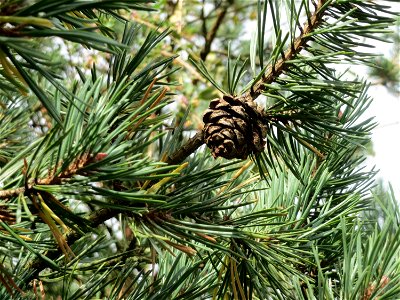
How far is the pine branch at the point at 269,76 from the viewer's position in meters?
0.40

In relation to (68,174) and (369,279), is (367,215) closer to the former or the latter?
(369,279)

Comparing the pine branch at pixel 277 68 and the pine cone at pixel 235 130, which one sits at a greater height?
the pine branch at pixel 277 68

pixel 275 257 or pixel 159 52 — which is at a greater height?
pixel 159 52

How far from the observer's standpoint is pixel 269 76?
1.34ft

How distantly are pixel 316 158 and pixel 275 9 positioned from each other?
0.20m

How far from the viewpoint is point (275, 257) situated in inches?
15.7

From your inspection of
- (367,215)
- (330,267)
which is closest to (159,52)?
(367,215)

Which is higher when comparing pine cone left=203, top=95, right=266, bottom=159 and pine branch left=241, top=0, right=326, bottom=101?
pine branch left=241, top=0, right=326, bottom=101

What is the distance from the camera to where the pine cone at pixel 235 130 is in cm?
39

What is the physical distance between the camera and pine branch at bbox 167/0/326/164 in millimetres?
399

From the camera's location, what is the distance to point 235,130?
1.29 feet

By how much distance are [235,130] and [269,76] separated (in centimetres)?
5

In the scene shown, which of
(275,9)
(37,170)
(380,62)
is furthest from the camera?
(380,62)

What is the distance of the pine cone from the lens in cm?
39
